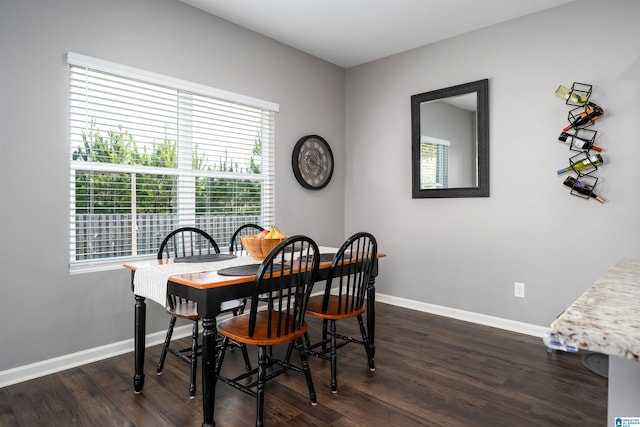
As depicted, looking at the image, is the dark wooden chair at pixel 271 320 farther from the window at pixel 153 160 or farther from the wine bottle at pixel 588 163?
the wine bottle at pixel 588 163

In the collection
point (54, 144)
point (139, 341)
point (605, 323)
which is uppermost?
point (54, 144)

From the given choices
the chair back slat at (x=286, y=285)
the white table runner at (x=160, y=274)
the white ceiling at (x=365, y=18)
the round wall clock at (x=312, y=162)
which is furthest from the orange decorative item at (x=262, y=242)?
the white ceiling at (x=365, y=18)

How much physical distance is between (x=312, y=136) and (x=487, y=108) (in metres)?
1.76

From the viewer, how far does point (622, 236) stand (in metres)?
2.84

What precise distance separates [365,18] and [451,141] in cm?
138

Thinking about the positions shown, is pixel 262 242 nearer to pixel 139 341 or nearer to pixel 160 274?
pixel 160 274

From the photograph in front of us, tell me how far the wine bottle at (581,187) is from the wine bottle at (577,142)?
0.82 feet

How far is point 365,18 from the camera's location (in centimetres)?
338

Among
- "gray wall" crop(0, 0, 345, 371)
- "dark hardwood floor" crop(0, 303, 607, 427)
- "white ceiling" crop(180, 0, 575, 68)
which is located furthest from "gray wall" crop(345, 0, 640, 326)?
"gray wall" crop(0, 0, 345, 371)

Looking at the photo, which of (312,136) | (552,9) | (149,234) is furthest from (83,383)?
(552,9)

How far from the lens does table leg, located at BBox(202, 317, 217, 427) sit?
176cm

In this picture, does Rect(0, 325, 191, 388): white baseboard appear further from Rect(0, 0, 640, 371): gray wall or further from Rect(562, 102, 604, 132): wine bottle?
Rect(562, 102, 604, 132): wine bottle

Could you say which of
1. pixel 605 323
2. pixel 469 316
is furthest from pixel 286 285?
pixel 469 316

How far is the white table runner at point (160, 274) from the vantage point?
1.96m
